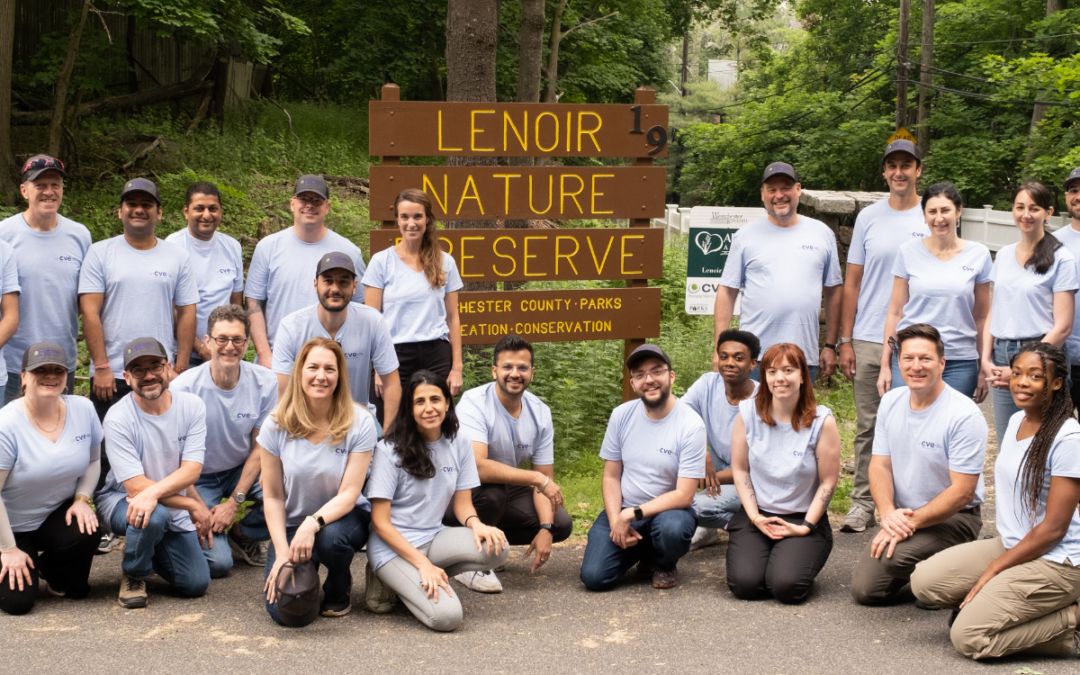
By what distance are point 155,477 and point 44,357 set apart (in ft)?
2.56

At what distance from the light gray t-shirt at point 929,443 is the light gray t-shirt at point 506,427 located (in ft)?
5.59

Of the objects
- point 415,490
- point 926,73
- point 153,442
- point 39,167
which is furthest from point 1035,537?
point 926,73

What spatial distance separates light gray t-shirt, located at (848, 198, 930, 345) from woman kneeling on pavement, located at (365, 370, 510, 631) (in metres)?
2.68

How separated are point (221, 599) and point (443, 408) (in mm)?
1430

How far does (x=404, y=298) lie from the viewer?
19.0 feet

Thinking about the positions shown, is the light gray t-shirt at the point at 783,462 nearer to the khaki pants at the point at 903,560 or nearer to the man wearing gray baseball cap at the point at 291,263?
the khaki pants at the point at 903,560

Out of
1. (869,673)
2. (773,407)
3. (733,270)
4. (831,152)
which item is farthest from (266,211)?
(831,152)

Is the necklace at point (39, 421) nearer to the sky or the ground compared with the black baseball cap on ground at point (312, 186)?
nearer to the ground

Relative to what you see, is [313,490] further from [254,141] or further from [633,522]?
[254,141]

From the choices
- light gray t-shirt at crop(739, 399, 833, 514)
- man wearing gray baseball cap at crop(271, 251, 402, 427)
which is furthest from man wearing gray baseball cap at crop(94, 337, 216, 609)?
light gray t-shirt at crop(739, 399, 833, 514)

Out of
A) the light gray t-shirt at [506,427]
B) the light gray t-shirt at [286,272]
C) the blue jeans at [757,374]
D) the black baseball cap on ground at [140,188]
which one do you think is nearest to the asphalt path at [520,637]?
the light gray t-shirt at [506,427]

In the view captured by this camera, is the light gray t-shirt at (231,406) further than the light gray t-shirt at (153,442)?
Yes

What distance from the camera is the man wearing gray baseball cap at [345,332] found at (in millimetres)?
5160

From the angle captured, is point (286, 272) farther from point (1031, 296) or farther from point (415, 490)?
point (1031, 296)
